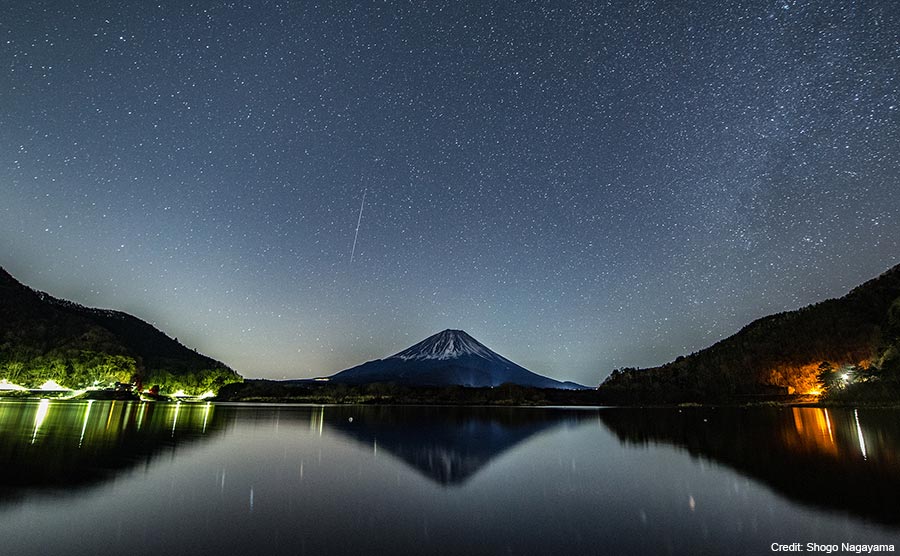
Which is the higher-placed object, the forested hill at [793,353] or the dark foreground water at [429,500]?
the forested hill at [793,353]

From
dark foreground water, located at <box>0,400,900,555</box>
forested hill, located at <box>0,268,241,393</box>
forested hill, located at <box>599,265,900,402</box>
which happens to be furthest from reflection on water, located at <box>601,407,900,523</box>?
forested hill, located at <box>0,268,241,393</box>

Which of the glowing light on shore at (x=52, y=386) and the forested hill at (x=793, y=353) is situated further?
the forested hill at (x=793, y=353)

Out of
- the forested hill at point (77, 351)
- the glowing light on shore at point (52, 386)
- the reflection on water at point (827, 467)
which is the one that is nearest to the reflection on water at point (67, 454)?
the reflection on water at point (827, 467)

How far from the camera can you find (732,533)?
9.48 m

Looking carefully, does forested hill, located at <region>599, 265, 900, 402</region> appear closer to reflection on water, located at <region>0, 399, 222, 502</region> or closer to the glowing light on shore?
reflection on water, located at <region>0, 399, 222, 502</region>

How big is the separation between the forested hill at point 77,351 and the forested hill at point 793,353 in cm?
16119

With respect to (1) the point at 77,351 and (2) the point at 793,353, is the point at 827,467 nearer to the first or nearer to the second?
(1) the point at 77,351

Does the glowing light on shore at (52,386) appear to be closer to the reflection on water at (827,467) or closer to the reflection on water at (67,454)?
the reflection on water at (67,454)

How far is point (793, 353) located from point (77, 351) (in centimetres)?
20403

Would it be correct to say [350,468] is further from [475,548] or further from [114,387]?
[114,387]

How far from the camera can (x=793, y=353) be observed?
151 metres

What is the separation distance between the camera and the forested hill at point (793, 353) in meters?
126

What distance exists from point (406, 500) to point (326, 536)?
4.08 metres

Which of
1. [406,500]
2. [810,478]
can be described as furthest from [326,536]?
[810,478]
